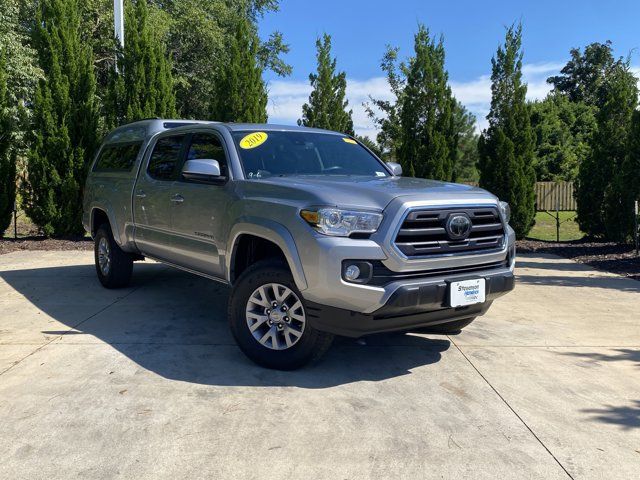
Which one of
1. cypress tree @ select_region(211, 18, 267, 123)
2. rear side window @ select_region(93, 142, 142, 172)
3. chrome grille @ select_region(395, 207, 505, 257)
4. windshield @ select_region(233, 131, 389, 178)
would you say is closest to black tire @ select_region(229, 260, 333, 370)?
chrome grille @ select_region(395, 207, 505, 257)

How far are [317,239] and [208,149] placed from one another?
2027 millimetres

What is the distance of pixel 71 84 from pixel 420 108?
8.14 m

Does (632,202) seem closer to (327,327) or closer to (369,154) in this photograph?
(369,154)

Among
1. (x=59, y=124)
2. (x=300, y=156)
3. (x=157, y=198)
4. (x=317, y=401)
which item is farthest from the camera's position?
(x=59, y=124)

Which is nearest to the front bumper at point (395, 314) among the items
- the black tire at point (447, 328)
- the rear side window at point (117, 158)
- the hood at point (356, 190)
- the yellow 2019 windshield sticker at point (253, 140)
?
the hood at point (356, 190)

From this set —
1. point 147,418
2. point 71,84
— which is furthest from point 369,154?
point 71,84

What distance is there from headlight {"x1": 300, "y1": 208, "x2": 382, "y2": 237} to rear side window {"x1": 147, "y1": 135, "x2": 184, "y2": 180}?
2.40 meters

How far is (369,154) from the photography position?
568 cm

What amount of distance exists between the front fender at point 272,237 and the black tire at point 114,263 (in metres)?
2.81

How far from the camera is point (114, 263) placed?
6723 millimetres

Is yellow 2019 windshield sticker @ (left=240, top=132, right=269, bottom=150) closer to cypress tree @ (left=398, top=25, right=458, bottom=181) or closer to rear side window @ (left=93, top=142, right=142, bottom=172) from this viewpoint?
rear side window @ (left=93, top=142, right=142, bottom=172)

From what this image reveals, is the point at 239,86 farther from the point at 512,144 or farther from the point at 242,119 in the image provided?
the point at 512,144

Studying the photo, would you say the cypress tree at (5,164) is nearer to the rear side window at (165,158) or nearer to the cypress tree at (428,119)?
the rear side window at (165,158)

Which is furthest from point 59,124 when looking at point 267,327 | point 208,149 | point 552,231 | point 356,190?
point 552,231
